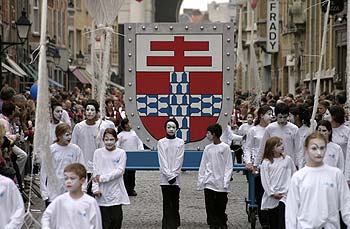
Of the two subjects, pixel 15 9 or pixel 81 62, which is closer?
pixel 15 9

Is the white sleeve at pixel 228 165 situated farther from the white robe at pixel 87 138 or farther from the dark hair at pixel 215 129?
the white robe at pixel 87 138

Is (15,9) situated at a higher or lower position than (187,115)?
higher

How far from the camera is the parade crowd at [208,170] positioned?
9.87 m

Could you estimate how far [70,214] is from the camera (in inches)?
382

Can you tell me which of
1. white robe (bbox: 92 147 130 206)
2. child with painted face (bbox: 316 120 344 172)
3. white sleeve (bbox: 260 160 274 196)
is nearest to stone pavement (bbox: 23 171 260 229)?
white sleeve (bbox: 260 160 274 196)

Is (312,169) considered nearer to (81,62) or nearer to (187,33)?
(187,33)

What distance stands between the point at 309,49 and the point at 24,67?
11053 millimetres

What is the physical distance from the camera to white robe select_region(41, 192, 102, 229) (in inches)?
382

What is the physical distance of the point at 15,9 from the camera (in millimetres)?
42688

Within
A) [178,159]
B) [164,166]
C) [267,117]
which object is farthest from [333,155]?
[267,117]

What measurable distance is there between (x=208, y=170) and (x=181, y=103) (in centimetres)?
207

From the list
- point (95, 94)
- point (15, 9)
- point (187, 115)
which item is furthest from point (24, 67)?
point (187, 115)

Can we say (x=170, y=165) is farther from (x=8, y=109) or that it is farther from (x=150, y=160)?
(x=8, y=109)

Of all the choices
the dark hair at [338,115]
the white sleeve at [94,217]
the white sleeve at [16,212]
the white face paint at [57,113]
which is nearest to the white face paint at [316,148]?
the white sleeve at [94,217]
